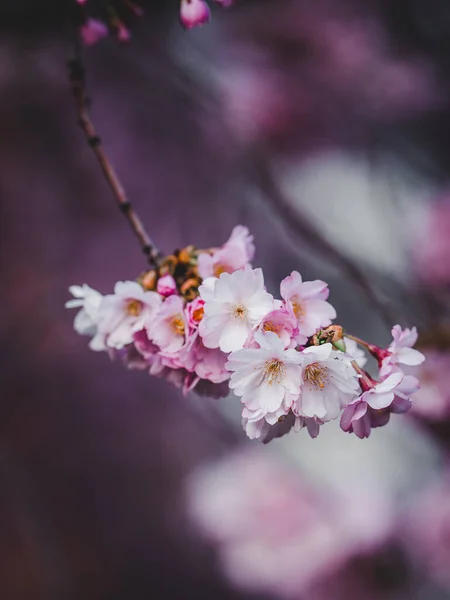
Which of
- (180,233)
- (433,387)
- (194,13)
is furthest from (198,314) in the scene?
(180,233)

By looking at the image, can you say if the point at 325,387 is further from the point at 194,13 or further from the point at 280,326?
the point at 194,13

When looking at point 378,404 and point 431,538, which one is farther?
point 431,538

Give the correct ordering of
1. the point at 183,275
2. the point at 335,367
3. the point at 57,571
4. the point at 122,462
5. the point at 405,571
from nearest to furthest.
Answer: the point at 335,367
the point at 183,275
the point at 405,571
the point at 57,571
the point at 122,462

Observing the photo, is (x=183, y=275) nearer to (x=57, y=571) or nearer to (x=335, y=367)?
(x=335, y=367)

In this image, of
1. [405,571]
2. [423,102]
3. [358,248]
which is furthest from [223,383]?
[423,102]

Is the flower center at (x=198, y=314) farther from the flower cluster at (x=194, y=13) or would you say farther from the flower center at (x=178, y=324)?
the flower cluster at (x=194, y=13)

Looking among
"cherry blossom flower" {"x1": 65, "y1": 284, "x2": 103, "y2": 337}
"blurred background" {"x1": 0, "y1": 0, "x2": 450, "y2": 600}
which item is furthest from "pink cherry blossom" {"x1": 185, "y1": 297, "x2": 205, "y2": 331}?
"blurred background" {"x1": 0, "y1": 0, "x2": 450, "y2": 600}
